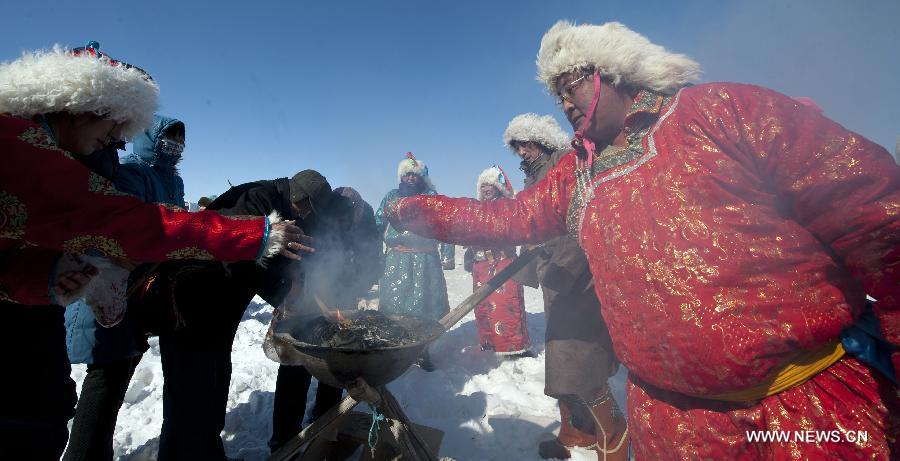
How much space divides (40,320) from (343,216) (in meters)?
2.58

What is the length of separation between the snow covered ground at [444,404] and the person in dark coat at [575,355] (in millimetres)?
239

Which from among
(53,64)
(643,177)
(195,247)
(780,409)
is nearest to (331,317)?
(195,247)

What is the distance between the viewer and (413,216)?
2803mm

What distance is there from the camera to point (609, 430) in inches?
125

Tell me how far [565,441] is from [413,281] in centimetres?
347

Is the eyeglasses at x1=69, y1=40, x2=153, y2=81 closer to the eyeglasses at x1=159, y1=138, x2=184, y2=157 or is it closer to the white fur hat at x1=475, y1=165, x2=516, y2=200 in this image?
the eyeglasses at x1=159, y1=138, x2=184, y2=157

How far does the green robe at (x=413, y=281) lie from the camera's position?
6312 mm

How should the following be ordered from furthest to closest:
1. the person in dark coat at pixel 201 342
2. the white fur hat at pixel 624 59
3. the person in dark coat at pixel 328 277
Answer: the person in dark coat at pixel 328 277 < the person in dark coat at pixel 201 342 < the white fur hat at pixel 624 59

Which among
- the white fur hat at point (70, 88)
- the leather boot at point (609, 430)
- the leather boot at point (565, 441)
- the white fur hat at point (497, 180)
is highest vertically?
the white fur hat at point (497, 180)

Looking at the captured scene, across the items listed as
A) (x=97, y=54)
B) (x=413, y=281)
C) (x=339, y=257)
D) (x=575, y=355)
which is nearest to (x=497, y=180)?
(x=413, y=281)

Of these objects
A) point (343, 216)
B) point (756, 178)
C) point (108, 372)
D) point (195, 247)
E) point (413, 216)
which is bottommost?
point (108, 372)

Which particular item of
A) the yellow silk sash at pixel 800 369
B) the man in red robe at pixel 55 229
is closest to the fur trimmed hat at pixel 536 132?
the man in red robe at pixel 55 229

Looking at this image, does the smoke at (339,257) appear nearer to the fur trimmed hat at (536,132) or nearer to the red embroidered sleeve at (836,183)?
the fur trimmed hat at (536,132)

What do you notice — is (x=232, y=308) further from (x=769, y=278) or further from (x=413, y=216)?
(x=769, y=278)
